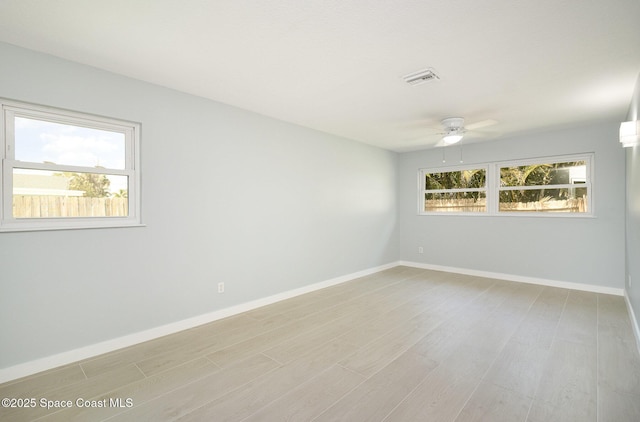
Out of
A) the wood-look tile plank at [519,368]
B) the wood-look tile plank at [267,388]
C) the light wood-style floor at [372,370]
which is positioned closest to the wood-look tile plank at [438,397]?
the light wood-style floor at [372,370]

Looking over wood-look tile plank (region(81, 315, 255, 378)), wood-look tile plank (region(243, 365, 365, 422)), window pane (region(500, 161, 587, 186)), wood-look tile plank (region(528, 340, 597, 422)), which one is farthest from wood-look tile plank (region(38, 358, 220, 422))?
window pane (region(500, 161, 587, 186))

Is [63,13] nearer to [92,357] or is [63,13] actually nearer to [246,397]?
[92,357]

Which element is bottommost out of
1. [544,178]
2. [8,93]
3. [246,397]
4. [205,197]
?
[246,397]

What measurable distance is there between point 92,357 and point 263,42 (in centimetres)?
294

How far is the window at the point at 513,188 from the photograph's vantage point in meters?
4.52

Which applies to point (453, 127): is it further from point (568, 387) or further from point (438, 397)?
point (438, 397)

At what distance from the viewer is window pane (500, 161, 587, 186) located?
14.8ft

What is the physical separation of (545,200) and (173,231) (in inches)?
217

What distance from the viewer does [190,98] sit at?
3131 millimetres

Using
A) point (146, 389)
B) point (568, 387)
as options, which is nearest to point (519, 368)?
point (568, 387)

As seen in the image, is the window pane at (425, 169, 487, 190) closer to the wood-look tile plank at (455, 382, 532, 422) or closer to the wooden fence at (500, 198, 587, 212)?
the wooden fence at (500, 198, 587, 212)

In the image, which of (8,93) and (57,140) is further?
(57,140)

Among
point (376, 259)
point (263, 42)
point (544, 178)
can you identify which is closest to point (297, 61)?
point (263, 42)

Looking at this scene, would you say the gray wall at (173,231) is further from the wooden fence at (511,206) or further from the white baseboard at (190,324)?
the wooden fence at (511,206)
